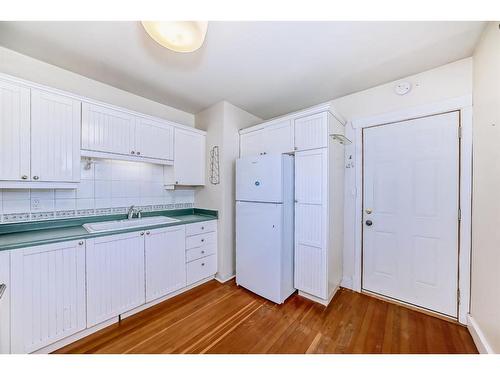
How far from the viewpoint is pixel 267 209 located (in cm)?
213

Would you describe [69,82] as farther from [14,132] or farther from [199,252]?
[199,252]

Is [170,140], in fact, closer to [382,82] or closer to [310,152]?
[310,152]

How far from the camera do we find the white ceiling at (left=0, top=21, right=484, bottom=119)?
55.2 inches

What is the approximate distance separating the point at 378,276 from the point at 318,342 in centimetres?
110

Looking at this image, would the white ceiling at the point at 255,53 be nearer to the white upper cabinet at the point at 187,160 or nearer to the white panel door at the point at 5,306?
the white upper cabinet at the point at 187,160

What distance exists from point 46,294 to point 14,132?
123 cm


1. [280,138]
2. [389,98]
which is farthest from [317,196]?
[389,98]

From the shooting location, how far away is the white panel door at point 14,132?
143 cm

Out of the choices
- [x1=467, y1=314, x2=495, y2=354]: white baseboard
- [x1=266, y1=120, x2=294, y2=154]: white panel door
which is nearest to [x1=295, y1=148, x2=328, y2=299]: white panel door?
[x1=266, y1=120, x2=294, y2=154]: white panel door

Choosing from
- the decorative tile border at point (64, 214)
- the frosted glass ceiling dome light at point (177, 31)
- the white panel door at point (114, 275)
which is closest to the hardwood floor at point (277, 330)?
the white panel door at point (114, 275)

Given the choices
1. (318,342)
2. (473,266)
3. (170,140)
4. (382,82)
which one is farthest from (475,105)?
(170,140)

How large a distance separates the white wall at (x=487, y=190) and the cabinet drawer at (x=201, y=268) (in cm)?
243

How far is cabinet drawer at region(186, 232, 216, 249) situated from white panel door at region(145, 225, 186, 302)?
2.6 inches

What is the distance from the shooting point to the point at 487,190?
140cm
